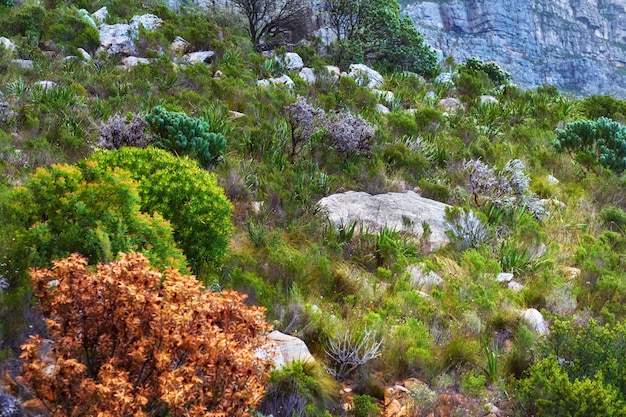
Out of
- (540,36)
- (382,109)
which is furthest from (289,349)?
(540,36)

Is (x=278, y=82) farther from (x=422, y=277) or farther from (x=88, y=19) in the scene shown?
(x=422, y=277)

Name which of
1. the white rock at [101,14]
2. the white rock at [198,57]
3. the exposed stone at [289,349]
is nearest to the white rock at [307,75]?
the white rock at [198,57]

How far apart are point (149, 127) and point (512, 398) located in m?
5.82

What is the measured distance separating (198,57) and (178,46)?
992mm

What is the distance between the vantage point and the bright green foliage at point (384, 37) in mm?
17453

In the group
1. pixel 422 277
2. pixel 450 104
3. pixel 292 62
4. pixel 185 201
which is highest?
pixel 185 201

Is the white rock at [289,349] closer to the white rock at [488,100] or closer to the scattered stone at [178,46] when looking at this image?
the white rock at [488,100]

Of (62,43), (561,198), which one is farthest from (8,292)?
(62,43)

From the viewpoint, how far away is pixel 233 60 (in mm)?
13148

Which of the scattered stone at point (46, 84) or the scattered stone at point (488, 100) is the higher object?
the scattered stone at point (46, 84)

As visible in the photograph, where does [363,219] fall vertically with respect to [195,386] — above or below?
below

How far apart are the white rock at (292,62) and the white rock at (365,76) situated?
1.50 meters

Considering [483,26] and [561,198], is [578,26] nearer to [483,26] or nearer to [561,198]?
[483,26]

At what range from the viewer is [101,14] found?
1515 cm
